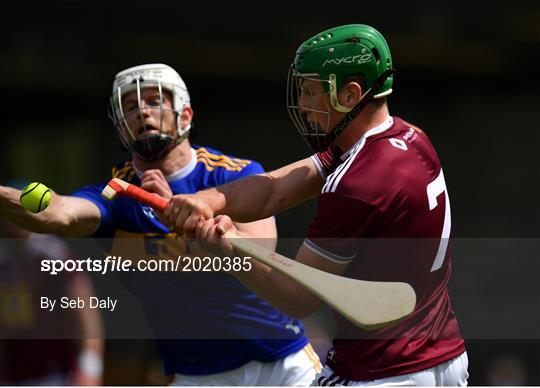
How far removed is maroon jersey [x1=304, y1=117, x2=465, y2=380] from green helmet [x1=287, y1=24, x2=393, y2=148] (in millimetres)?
163

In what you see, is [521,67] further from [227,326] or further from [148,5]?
[227,326]

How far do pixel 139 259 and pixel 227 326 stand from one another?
445mm

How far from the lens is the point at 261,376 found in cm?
409

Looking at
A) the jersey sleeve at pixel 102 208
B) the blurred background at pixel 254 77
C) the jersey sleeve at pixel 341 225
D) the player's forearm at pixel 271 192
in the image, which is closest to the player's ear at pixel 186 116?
the jersey sleeve at pixel 102 208

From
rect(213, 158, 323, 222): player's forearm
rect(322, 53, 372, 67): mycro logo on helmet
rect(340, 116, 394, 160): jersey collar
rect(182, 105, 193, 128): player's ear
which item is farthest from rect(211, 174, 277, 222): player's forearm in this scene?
rect(182, 105, 193, 128): player's ear

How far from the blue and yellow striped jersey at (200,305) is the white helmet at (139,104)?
0.48 feet

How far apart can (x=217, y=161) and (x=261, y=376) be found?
90 centimetres

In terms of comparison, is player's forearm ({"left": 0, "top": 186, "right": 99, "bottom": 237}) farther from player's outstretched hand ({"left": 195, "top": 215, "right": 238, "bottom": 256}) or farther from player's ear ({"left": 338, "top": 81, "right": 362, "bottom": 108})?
player's ear ({"left": 338, "top": 81, "right": 362, "bottom": 108})

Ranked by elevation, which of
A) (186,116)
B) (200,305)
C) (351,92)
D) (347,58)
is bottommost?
(200,305)

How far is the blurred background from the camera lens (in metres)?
9.60

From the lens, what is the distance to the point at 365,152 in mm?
3035

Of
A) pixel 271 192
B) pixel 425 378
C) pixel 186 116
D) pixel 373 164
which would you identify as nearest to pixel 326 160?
pixel 271 192

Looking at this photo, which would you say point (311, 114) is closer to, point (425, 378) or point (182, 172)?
point (425, 378)

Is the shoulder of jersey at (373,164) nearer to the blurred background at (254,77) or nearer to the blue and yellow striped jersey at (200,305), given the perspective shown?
the blue and yellow striped jersey at (200,305)
